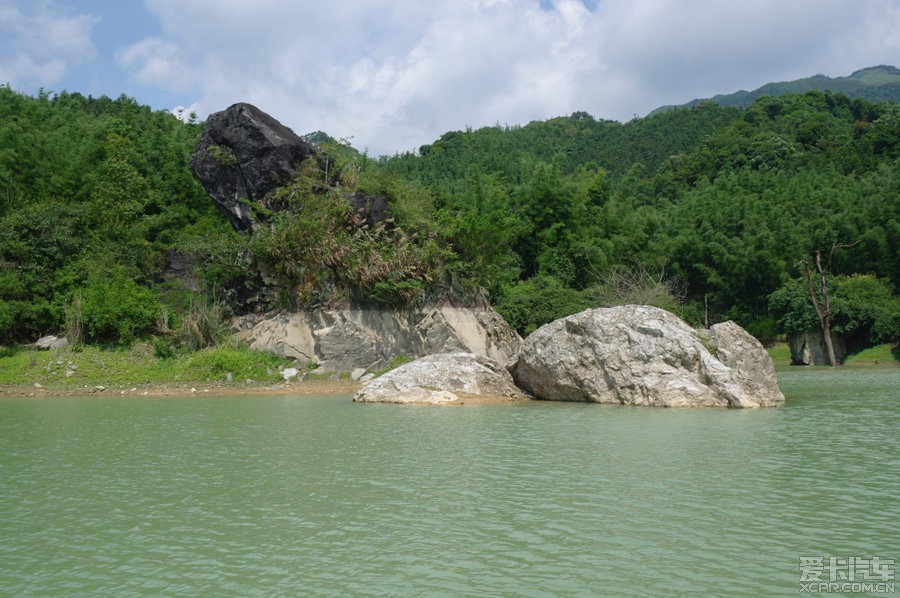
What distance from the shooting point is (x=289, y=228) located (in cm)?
2036

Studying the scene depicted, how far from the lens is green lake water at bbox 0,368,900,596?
4480mm

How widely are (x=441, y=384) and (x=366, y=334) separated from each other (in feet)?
18.8

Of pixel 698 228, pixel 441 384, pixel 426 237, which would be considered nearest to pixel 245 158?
pixel 426 237

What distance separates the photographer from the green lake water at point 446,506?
4.48m

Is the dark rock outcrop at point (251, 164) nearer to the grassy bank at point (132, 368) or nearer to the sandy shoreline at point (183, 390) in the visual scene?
the grassy bank at point (132, 368)

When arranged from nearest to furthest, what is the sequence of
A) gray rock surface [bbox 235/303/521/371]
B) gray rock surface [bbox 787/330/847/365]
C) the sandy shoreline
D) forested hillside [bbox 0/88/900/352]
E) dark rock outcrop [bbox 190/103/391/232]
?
the sandy shoreline → gray rock surface [bbox 235/303/521/371] → forested hillside [bbox 0/88/900/352] → dark rock outcrop [bbox 190/103/391/232] → gray rock surface [bbox 787/330/847/365]

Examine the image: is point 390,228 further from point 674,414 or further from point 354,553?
point 354,553

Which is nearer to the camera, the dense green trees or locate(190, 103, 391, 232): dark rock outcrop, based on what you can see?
the dense green trees

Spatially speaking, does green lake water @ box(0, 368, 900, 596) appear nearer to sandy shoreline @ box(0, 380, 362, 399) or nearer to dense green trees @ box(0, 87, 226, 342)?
sandy shoreline @ box(0, 380, 362, 399)

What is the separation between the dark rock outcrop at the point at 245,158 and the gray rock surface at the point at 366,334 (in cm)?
363

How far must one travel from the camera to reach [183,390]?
1764 cm

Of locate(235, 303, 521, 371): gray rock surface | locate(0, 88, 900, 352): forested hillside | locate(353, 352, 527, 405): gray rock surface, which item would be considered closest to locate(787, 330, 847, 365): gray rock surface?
locate(0, 88, 900, 352): forested hillside

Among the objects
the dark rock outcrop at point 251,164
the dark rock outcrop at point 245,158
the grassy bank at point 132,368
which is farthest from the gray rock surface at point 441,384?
the dark rock outcrop at point 245,158

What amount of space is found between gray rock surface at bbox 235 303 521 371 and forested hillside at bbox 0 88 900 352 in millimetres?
612
